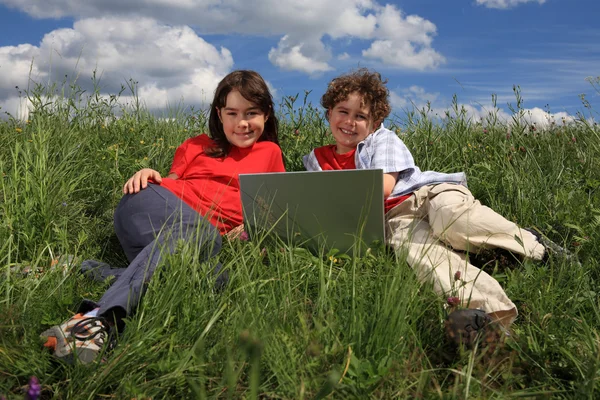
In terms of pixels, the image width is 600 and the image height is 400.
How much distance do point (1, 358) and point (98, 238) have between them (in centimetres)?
196

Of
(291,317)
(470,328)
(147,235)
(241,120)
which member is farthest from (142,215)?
(470,328)

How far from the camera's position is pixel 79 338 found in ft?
6.89

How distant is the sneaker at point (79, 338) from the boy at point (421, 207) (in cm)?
141

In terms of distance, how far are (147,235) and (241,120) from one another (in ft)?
3.46

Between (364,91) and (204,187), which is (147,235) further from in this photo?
(364,91)

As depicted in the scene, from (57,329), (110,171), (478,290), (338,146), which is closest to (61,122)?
(110,171)

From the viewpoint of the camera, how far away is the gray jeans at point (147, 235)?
7.69 ft

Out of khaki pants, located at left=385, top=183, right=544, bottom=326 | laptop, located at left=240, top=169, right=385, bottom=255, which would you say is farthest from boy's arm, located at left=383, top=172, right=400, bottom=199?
laptop, located at left=240, top=169, right=385, bottom=255

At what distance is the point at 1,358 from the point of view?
200 cm

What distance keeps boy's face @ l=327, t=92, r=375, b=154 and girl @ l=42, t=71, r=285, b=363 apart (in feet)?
1.59

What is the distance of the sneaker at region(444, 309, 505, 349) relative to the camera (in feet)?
6.70

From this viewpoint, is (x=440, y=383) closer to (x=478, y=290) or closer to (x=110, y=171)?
(x=478, y=290)

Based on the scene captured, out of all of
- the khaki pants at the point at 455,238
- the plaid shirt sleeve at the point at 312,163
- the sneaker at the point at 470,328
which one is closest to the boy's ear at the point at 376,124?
the plaid shirt sleeve at the point at 312,163

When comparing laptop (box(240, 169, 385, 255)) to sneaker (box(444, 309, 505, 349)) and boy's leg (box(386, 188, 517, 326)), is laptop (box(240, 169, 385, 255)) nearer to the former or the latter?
boy's leg (box(386, 188, 517, 326))
